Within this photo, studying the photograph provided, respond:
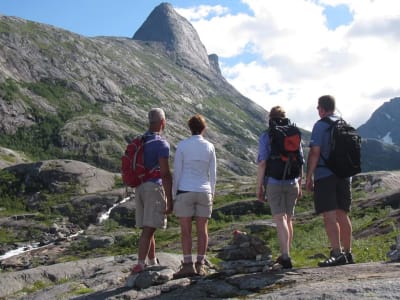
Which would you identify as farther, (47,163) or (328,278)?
(47,163)

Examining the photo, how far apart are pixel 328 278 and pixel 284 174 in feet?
8.89

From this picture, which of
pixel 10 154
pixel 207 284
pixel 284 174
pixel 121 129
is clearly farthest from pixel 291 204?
pixel 121 129

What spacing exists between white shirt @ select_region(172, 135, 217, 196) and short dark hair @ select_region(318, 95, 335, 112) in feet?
9.75

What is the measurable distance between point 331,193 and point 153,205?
4410mm

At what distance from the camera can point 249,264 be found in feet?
43.5

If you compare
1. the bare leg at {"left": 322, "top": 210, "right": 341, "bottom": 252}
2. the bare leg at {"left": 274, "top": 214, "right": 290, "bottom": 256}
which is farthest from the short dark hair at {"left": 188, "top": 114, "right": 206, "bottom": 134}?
the bare leg at {"left": 322, "top": 210, "right": 341, "bottom": 252}

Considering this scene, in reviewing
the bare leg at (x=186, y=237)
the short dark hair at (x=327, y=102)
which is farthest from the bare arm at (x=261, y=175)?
the short dark hair at (x=327, y=102)

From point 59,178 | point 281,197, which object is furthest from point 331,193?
point 59,178

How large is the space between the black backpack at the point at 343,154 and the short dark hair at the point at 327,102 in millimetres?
613

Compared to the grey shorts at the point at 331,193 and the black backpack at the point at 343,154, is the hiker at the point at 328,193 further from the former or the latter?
the black backpack at the point at 343,154

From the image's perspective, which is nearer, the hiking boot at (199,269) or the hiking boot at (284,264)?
the hiking boot at (284,264)

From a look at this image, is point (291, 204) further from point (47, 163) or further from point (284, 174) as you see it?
point (47, 163)

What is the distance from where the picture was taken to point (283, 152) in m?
12.4

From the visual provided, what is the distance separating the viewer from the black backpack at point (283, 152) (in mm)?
12383
